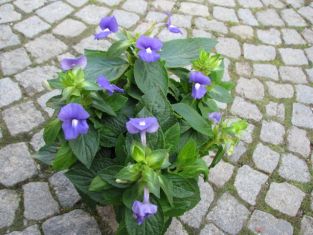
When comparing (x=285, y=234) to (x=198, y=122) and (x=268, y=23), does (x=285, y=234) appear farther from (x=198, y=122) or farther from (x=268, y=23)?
(x=268, y=23)

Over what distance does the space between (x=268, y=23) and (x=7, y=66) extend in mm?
2519

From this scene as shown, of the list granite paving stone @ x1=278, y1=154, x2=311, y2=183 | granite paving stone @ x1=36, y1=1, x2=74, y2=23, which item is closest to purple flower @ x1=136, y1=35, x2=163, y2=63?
granite paving stone @ x1=278, y1=154, x2=311, y2=183

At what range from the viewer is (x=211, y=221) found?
2.60 meters

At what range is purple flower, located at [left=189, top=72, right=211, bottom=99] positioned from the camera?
1971mm

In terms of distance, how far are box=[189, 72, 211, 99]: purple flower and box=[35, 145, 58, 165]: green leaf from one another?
0.79 meters

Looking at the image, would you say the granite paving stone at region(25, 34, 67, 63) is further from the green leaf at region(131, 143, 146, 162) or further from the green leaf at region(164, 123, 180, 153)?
the green leaf at region(131, 143, 146, 162)

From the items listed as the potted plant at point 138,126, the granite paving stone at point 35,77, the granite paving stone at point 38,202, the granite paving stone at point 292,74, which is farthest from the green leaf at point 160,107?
the granite paving stone at point 292,74

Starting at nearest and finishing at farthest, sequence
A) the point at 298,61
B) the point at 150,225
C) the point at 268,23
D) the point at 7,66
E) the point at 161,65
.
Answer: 1. the point at 150,225
2. the point at 161,65
3. the point at 7,66
4. the point at 298,61
5. the point at 268,23

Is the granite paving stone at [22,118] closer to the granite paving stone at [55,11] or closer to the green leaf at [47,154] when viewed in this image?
the green leaf at [47,154]

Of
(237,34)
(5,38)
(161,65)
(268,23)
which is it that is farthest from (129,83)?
(268,23)

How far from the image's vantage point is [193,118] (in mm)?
2033

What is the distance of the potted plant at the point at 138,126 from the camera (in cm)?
175

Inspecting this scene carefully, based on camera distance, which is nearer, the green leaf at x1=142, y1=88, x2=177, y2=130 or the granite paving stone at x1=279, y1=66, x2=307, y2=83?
the green leaf at x1=142, y1=88, x2=177, y2=130

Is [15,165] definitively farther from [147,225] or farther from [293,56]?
[293,56]
